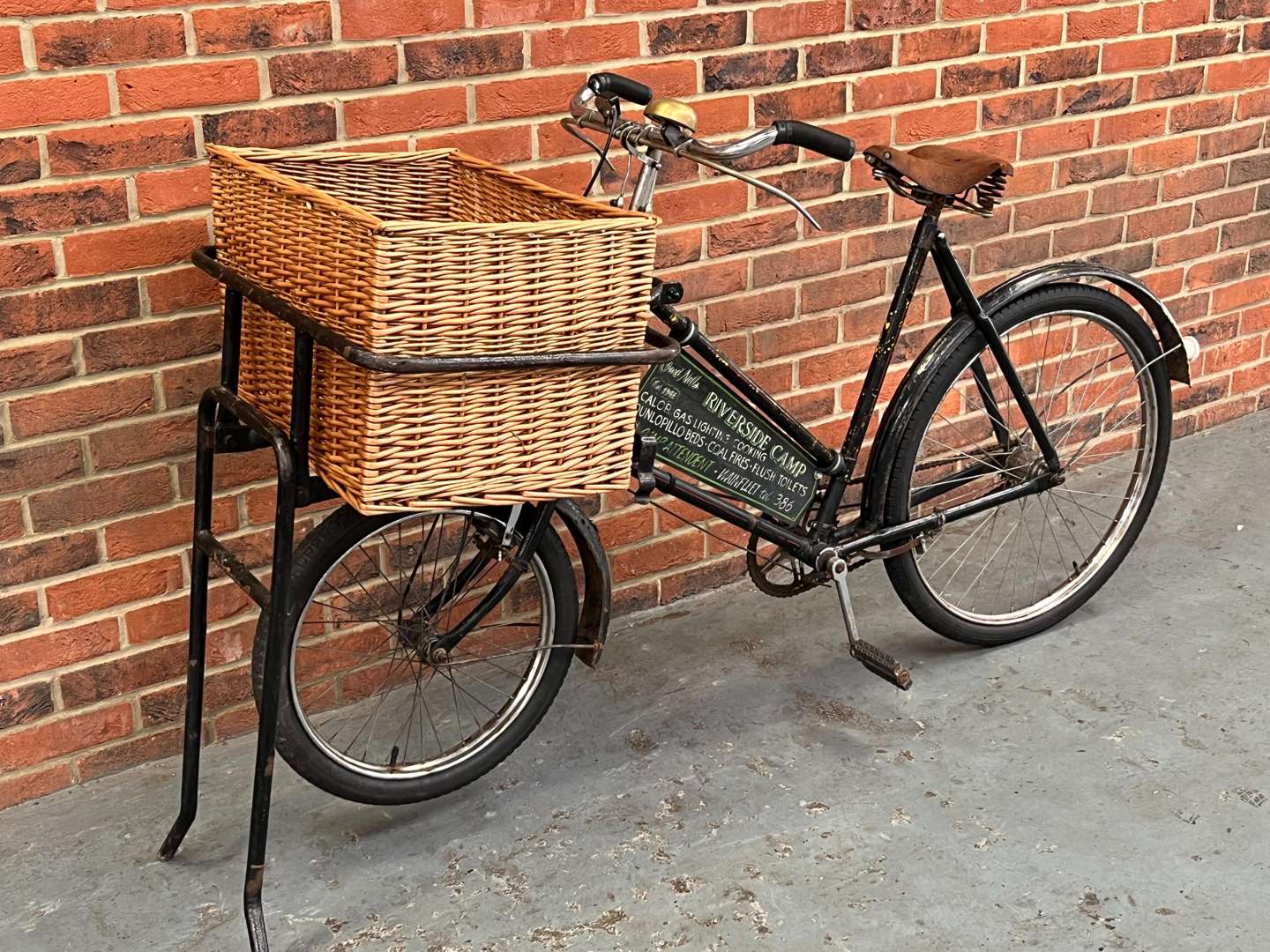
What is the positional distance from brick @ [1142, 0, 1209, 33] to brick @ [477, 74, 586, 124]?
1.66 m

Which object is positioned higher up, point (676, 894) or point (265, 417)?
point (265, 417)

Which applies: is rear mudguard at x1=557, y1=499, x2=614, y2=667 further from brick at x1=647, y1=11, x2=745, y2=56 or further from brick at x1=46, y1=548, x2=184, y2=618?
brick at x1=647, y1=11, x2=745, y2=56

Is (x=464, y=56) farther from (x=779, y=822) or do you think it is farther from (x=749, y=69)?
(x=779, y=822)

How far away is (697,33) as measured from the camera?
304cm

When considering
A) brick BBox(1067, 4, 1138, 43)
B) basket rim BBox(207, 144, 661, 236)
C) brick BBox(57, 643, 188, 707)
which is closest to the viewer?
basket rim BBox(207, 144, 661, 236)

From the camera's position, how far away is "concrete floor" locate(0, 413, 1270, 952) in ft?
7.77

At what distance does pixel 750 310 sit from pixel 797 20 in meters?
0.61

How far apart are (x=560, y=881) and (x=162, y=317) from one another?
117 cm

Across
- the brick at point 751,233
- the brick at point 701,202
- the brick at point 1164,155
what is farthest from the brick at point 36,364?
the brick at point 1164,155

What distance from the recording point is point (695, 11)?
303 cm

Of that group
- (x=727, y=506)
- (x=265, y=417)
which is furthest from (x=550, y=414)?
(x=727, y=506)

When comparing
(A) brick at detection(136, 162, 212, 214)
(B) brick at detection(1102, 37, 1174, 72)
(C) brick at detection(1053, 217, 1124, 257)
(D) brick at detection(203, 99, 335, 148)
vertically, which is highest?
(B) brick at detection(1102, 37, 1174, 72)

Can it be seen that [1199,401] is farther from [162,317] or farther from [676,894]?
[162,317]

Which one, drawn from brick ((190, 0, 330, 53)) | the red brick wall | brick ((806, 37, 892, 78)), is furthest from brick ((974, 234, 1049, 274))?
brick ((190, 0, 330, 53))
